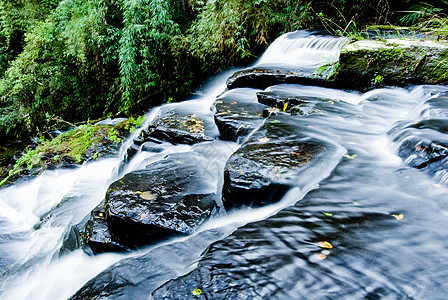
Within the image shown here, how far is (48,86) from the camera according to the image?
9281 millimetres

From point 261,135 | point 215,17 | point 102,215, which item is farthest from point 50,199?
point 215,17

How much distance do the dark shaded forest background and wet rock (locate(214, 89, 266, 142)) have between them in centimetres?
247

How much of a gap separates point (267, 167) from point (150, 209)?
1240 millimetres

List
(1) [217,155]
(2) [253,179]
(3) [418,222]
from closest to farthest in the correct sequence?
(3) [418,222] < (2) [253,179] < (1) [217,155]

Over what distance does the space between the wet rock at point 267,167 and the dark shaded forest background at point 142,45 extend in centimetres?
469

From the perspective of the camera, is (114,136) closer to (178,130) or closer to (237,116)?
(178,130)

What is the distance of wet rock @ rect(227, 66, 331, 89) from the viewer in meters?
5.63

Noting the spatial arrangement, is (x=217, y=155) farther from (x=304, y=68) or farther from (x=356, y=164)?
(x=304, y=68)

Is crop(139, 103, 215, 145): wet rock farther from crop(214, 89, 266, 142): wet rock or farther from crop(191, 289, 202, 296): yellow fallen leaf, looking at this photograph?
crop(191, 289, 202, 296): yellow fallen leaf

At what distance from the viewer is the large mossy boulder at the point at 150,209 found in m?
2.62

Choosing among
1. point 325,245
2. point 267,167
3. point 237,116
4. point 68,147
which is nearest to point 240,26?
point 237,116

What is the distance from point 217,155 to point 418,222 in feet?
8.05

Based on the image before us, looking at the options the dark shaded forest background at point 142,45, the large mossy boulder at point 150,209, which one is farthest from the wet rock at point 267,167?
the dark shaded forest background at point 142,45

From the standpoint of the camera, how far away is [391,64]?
16.2 feet
